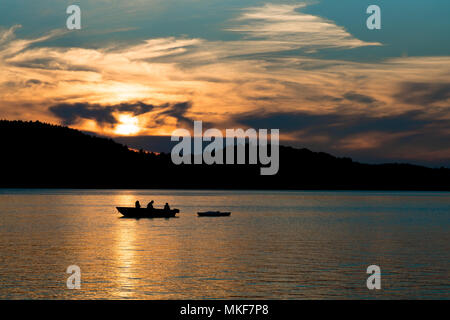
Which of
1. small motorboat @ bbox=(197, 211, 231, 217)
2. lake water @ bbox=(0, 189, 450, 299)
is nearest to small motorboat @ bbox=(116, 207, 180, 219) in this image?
small motorboat @ bbox=(197, 211, 231, 217)

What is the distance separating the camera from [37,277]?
37.4 m

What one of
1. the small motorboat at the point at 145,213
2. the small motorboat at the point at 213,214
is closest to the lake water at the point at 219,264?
the small motorboat at the point at 145,213

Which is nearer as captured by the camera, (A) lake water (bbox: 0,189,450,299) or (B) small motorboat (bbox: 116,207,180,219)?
(A) lake water (bbox: 0,189,450,299)

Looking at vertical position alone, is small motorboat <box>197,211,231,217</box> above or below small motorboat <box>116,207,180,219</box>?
below

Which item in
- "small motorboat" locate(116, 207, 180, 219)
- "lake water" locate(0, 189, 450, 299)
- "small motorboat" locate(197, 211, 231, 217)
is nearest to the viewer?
"lake water" locate(0, 189, 450, 299)

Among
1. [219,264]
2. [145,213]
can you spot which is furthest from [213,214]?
[219,264]

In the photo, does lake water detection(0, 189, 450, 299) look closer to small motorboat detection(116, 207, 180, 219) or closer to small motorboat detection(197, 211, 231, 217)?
small motorboat detection(116, 207, 180, 219)

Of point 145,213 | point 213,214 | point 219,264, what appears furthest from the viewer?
point 213,214

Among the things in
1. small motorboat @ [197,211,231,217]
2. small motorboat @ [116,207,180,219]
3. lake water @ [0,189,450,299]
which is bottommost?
lake water @ [0,189,450,299]

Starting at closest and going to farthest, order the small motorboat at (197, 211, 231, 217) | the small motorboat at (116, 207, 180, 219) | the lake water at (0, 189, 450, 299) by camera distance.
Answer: the lake water at (0, 189, 450, 299) → the small motorboat at (116, 207, 180, 219) → the small motorboat at (197, 211, 231, 217)

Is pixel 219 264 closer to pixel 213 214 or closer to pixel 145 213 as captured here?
pixel 145 213
